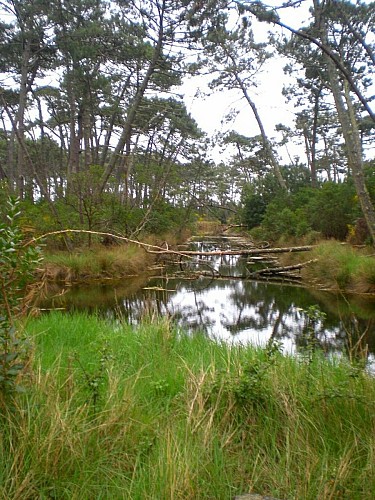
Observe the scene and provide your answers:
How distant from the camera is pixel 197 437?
2514 millimetres

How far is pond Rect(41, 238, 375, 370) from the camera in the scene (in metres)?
6.54

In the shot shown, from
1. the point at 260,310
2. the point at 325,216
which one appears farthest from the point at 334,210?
the point at 260,310

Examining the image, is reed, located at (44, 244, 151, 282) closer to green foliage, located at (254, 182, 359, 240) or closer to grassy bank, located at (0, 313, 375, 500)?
green foliage, located at (254, 182, 359, 240)

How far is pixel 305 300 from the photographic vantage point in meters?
9.76

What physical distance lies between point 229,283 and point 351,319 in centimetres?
541

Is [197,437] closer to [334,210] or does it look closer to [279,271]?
[279,271]

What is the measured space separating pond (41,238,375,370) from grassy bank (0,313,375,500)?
211 cm

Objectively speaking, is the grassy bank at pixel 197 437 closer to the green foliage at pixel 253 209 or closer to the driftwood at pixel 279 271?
the driftwood at pixel 279 271

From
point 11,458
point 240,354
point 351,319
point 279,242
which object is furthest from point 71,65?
point 11,458

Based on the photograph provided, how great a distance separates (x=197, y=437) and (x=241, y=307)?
6.97 metres

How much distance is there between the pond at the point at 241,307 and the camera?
6535mm

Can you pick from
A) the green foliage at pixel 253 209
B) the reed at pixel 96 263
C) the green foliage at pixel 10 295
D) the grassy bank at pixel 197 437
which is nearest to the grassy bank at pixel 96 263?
the reed at pixel 96 263

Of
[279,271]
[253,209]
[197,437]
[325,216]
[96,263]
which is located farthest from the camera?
[253,209]

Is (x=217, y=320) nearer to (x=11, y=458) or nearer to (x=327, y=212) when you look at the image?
(x=11, y=458)
